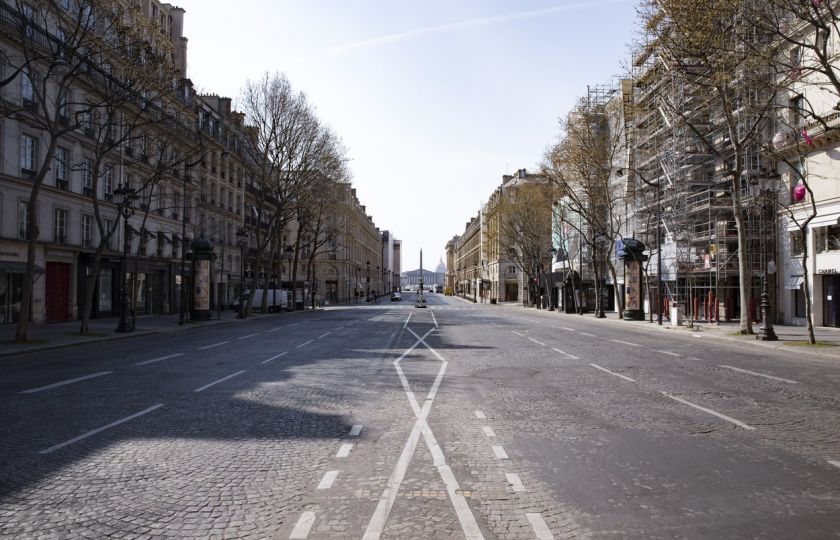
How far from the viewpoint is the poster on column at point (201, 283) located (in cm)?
3506

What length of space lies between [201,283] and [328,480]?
32.4 m

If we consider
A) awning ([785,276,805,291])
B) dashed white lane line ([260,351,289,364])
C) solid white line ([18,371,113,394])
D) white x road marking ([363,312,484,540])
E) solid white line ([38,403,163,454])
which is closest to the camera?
white x road marking ([363,312,484,540])

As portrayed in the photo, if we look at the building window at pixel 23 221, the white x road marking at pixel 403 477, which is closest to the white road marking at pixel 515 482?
the white x road marking at pixel 403 477

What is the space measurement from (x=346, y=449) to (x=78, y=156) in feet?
106

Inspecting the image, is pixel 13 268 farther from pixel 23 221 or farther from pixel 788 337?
pixel 788 337

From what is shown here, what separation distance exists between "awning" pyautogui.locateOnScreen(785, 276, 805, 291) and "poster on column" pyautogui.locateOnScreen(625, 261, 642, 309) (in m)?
9.36

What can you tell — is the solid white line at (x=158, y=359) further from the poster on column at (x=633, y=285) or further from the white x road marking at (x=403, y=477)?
the poster on column at (x=633, y=285)

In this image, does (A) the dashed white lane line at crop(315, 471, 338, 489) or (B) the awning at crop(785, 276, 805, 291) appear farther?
(B) the awning at crop(785, 276, 805, 291)

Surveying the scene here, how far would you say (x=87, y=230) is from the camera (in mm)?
33656

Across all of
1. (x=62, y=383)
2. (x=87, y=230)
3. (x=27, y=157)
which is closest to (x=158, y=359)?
(x=62, y=383)

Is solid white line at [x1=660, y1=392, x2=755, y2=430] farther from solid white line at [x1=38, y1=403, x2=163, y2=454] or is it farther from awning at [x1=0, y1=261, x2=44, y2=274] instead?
awning at [x1=0, y1=261, x2=44, y2=274]

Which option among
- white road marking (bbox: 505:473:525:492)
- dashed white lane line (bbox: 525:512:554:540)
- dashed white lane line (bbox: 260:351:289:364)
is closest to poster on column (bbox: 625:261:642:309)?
dashed white lane line (bbox: 260:351:289:364)

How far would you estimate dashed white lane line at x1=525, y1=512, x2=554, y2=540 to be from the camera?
4.15m

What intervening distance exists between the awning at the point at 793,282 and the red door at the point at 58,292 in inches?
1507
